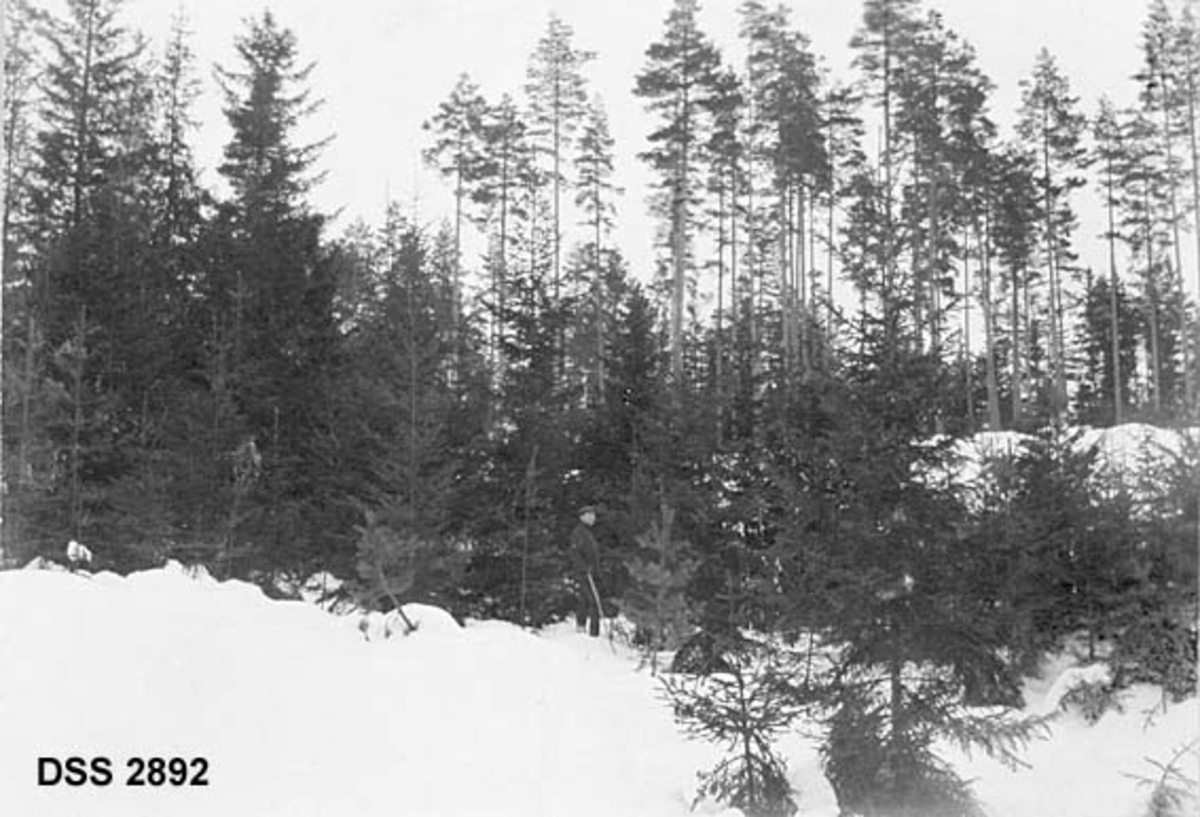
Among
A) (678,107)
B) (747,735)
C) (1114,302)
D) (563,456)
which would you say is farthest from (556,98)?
(1114,302)

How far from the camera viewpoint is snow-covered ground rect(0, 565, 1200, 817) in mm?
5039

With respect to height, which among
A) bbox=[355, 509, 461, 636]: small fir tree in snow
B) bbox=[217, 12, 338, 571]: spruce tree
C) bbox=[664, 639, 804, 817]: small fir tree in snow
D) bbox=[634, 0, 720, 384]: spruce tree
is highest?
bbox=[634, 0, 720, 384]: spruce tree

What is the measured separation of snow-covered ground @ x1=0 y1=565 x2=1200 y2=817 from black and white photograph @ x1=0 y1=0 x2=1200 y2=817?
1.5 inches

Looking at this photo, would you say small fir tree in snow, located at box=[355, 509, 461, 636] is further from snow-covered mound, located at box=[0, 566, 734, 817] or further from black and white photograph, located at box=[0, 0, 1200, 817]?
snow-covered mound, located at box=[0, 566, 734, 817]

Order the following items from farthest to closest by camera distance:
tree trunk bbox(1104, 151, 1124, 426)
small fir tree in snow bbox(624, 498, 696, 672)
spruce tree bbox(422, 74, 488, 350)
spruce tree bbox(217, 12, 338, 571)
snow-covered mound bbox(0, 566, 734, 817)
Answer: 1. tree trunk bbox(1104, 151, 1124, 426)
2. spruce tree bbox(422, 74, 488, 350)
3. spruce tree bbox(217, 12, 338, 571)
4. small fir tree in snow bbox(624, 498, 696, 672)
5. snow-covered mound bbox(0, 566, 734, 817)

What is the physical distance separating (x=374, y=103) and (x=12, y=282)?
8.03 meters

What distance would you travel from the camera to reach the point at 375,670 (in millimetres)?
7605

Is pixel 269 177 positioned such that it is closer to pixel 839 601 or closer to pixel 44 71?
pixel 44 71

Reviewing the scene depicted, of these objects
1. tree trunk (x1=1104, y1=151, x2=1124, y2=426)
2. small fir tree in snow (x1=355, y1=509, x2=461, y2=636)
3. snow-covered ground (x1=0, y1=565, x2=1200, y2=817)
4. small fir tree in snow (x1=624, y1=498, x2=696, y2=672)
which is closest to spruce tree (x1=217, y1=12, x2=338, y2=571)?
small fir tree in snow (x1=355, y1=509, x2=461, y2=636)

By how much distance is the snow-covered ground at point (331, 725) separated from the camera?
5.04 meters

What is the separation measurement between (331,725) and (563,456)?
35.1 ft

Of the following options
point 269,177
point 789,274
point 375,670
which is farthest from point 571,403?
point 789,274

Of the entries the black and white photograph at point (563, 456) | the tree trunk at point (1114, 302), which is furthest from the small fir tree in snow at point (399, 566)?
the tree trunk at point (1114, 302)

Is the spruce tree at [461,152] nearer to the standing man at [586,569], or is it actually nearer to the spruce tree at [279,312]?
the spruce tree at [279,312]
